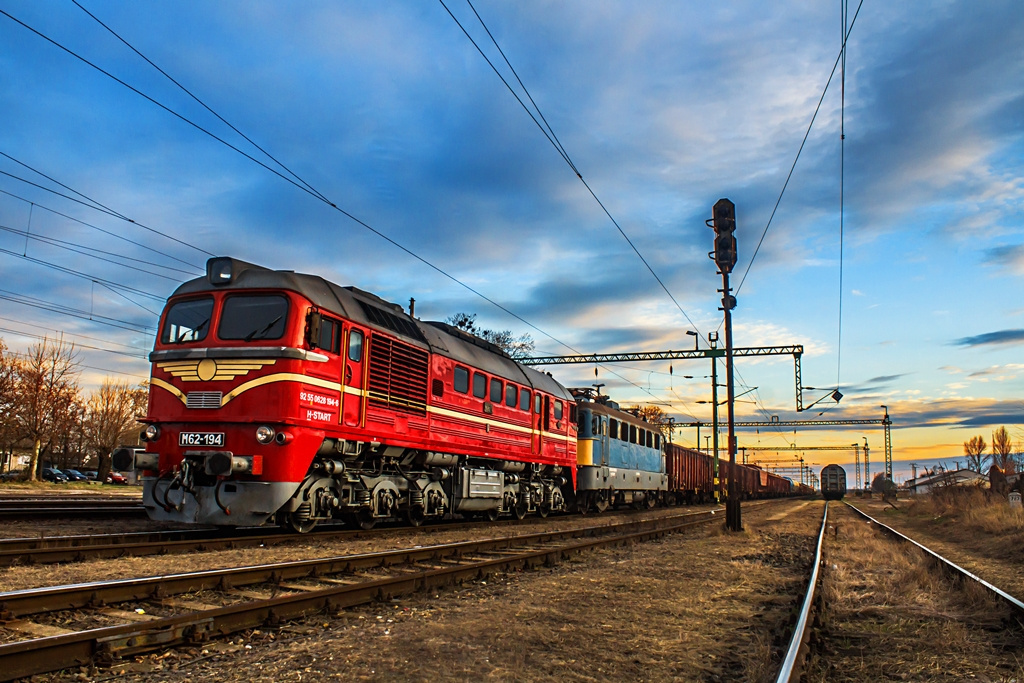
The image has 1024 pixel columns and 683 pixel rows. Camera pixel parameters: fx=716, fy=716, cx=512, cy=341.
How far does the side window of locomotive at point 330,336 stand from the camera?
1125 cm

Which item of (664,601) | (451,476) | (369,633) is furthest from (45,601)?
(451,476)

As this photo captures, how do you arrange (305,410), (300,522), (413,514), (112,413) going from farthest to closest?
(112,413), (413,514), (300,522), (305,410)

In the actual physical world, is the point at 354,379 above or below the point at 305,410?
above

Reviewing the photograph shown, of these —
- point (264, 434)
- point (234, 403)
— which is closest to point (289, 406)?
point (264, 434)

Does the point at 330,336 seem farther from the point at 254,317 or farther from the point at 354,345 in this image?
the point at 254,317

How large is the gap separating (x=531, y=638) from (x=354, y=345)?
694 cm

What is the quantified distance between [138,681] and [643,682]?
11.4 ft

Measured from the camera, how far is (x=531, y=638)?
6.29 m

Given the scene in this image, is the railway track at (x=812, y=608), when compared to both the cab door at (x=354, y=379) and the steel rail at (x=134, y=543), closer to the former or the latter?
the cab door at (x=354, y=379)

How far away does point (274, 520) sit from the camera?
11367 millimetres

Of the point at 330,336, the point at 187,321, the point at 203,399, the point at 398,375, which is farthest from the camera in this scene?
the point at 398,375

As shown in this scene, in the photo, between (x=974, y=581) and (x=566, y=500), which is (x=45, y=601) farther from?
(x=566, y=500)

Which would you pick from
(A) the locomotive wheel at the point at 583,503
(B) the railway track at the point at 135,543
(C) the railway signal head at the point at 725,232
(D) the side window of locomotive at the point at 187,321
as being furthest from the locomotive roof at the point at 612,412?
(D) the side window of locomotive at the point at 187,321

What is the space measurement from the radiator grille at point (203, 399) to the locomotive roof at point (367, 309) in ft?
5.58
